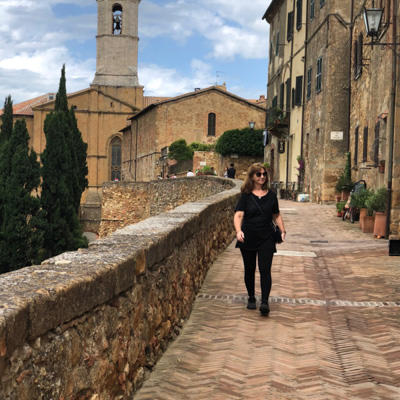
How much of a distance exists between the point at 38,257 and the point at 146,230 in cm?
2551

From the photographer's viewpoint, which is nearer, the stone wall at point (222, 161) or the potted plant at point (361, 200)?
the potted plant at point (361, 200)

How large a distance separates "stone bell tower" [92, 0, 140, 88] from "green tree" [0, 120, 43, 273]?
4137 cm

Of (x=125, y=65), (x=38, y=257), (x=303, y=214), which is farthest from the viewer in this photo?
(x=125, y=65)

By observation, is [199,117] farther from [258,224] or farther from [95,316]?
[95,316]

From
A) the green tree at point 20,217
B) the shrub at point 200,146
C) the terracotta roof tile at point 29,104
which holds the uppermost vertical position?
the terracotta roof tile at point 29,104

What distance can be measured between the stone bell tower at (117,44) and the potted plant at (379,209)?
60345mm

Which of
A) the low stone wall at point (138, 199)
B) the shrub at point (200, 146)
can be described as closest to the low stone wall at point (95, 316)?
the low stone wall at point (138, 199)

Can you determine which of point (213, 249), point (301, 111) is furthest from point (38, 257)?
point (213, 249)

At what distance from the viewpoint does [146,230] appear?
195 inches

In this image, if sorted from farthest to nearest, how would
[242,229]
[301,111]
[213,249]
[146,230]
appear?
[301,111] < [213,249] < [242,229] < [146,230]

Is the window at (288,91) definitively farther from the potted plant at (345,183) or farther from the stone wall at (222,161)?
the stone wall at (222,161)

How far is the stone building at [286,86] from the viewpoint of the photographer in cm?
2731

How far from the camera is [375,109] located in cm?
1636

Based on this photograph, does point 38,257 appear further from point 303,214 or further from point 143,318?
point 143,318
